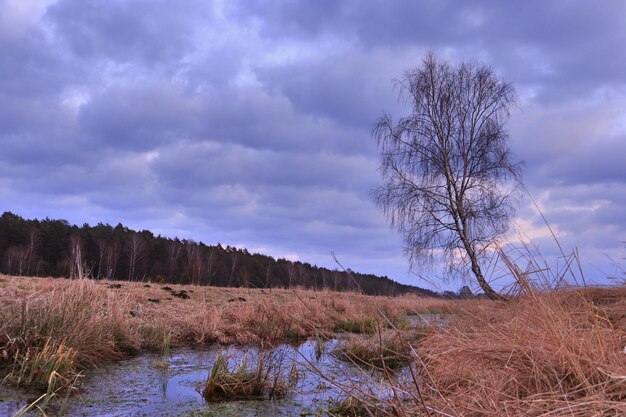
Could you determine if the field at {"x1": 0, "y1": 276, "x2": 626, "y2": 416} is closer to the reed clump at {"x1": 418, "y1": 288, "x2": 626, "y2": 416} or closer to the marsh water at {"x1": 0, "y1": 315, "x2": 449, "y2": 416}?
the reed clump at {"x1": 418, "y1": 288, "x2": 626, "y2": 416}

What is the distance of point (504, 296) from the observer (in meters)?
4.45

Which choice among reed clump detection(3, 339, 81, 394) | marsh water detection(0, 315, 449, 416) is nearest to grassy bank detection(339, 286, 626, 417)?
marsh water detection(0, 315, 449, 416)

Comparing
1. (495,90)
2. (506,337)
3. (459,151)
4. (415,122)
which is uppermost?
(495,90)

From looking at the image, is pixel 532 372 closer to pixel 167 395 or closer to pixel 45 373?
pixel 167 395

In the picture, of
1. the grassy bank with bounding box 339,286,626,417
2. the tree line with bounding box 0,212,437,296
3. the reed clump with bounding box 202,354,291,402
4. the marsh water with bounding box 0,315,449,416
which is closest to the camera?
the grassy bank with bounding box 339,286,626,417

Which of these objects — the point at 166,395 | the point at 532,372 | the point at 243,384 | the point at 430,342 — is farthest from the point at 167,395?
the point at 532,372

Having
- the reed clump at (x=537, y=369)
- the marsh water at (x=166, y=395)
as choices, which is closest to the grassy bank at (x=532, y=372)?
the reed clump at (x=537, y=369)

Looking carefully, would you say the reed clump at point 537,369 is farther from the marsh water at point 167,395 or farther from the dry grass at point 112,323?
the marsh water at point 167,395

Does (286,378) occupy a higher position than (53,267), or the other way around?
(53,267)

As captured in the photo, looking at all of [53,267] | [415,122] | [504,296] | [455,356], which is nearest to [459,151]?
[415,122]

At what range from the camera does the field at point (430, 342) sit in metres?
2.42

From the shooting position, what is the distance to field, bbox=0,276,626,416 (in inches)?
95.4

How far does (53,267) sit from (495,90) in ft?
147

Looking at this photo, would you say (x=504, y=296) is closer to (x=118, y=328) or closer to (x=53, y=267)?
(x=118, y=328)
